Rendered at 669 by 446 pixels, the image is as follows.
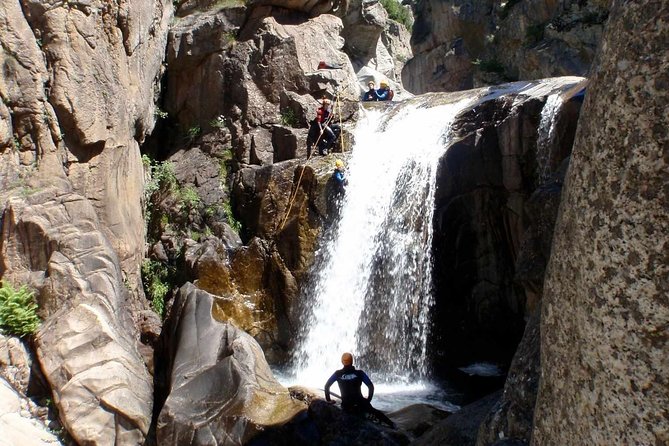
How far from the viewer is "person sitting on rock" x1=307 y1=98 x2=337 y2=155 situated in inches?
556

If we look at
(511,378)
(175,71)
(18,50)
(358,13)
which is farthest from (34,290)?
(358,13)

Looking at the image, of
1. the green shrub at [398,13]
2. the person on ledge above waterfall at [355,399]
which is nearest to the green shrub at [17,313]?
the person on ledge above waterfall at [355,399]

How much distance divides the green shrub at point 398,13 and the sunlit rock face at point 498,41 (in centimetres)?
129

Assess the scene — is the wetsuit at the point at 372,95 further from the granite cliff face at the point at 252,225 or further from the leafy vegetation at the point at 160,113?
the leafy vegetation at the point at 160,113

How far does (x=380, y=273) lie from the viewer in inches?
487

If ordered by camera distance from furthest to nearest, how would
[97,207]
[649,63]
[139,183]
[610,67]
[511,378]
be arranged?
[139,183] < [97,207] < [511,378] < [610,67] < [649,63]

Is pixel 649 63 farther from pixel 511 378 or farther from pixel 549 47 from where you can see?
pixel 549 47

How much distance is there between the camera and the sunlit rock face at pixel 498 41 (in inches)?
862

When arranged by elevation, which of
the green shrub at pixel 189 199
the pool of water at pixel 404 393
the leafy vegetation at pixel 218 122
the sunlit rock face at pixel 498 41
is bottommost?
the pool of water at pixel 404 393

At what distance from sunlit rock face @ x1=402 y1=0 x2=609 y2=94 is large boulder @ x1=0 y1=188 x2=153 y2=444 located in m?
15.4

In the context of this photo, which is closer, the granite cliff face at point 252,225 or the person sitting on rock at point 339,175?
the granite cliff face at point 252,225

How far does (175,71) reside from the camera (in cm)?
1641

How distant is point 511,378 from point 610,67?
2696 mm

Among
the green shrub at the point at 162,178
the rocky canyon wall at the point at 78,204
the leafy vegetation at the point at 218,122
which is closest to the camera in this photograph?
the rocky canyon wall at the point at 78,204
